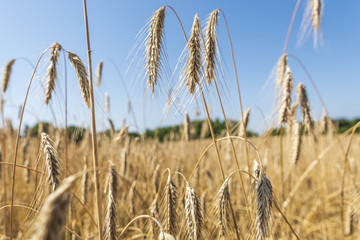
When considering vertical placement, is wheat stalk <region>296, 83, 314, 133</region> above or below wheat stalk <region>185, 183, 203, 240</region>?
above

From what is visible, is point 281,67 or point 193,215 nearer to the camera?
point 193,215

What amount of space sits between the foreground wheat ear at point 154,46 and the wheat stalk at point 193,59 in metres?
0.13

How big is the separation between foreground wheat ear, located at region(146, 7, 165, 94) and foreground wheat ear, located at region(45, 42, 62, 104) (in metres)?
0.38

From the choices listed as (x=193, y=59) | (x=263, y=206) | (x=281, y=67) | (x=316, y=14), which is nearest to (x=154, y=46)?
(x=193, y=59)

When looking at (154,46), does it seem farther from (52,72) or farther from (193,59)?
(52,72)

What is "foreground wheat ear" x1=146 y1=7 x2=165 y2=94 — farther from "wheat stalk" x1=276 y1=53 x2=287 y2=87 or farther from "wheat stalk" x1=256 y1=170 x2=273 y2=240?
"wheat stalk" x1=276 y1=53 x2=287 y2=87

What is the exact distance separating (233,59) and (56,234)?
3.84ft

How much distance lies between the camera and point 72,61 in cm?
92

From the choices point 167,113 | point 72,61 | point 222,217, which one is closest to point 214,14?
point 167,113

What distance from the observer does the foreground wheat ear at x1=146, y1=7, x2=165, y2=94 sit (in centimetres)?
93

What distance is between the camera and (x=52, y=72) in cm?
101

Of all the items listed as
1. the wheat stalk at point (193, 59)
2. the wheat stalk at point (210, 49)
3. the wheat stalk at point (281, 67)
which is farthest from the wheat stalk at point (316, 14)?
the wheat stalk at point (193, 59)

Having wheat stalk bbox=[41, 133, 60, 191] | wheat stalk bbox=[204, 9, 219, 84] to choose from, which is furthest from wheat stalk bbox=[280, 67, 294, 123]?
wheat stalk bbox=[41, 133, 60, 191]

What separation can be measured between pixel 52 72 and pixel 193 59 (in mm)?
617
